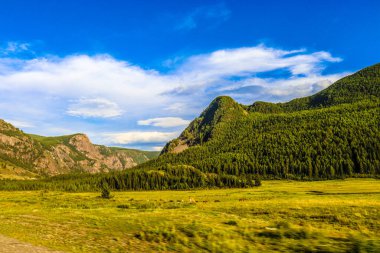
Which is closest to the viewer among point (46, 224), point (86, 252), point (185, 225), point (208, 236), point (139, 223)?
point (86, 252)

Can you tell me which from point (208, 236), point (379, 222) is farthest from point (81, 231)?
point (379, 222)

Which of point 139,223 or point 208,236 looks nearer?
point 208,236

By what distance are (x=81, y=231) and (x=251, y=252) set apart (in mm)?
11882

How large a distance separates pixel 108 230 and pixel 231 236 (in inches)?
331

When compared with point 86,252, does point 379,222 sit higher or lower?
lower

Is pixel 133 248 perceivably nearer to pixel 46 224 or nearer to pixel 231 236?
pixel 231 236

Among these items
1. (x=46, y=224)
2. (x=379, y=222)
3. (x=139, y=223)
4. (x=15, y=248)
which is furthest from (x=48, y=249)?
(x=379, y=222)

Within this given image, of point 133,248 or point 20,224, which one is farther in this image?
point 20,224

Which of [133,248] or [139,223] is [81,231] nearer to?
[139,223]

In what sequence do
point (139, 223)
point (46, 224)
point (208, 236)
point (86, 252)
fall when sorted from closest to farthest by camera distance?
point (86, 252) → point (208, 236) → point (139, 223) → point (46, 224)

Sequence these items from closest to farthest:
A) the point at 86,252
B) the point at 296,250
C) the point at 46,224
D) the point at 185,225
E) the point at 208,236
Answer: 1. the point at 296,250
2. the point at 86,252
3. the point at 208,236
4. the point at 185,225
5. the point at 46,224

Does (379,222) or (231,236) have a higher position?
(231,236)

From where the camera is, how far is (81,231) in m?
20.3

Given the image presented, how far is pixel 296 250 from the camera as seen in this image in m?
13.8
